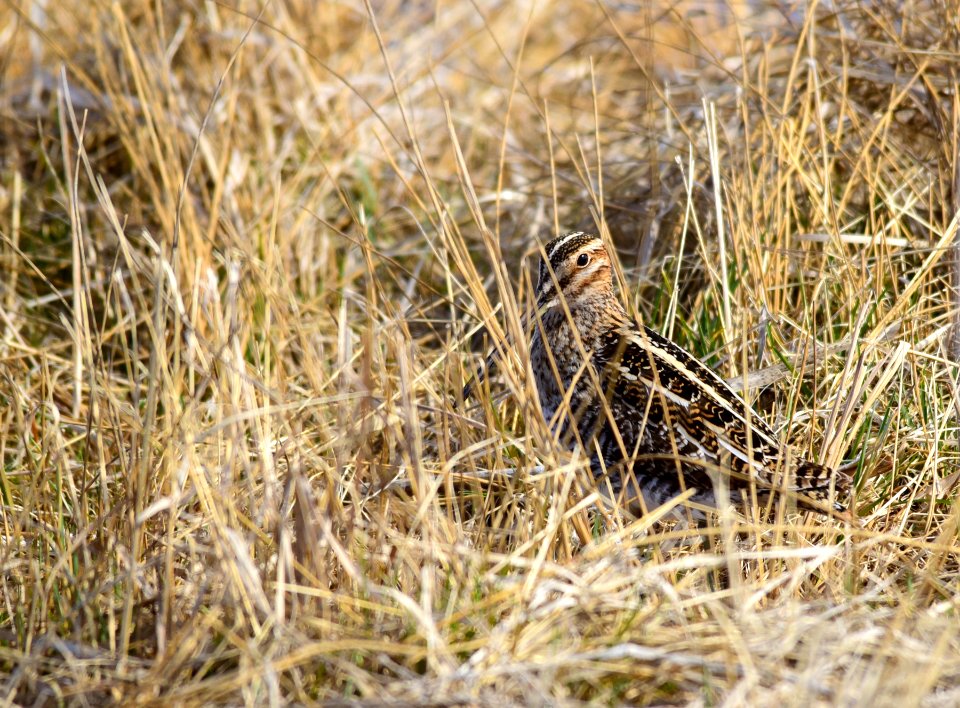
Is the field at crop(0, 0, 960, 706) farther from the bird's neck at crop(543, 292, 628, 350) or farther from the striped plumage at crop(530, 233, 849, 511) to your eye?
the bird's neck at crop(543, 292, 628, 350)

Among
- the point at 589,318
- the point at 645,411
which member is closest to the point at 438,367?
the point at 589,318

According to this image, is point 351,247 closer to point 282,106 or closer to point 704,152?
point 282,106

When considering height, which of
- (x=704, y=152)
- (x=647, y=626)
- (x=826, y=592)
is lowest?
Result: (x=826, y=592)

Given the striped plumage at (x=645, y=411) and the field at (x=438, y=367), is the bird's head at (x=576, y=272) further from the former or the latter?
the field at (x=438, y=367)

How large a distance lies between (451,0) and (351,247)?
274 centimetres

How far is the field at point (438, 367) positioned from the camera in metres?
2.88

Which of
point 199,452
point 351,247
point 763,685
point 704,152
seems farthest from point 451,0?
point 763,685

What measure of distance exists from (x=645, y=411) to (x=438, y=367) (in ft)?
3.78

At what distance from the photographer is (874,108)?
5379mm

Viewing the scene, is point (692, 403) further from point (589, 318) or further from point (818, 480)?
point (589, 318)

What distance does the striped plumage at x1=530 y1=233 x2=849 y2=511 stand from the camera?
11.9 feet

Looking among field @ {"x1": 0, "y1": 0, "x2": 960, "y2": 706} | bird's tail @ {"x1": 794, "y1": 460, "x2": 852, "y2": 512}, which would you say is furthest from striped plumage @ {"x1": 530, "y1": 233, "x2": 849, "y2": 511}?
field @ {"x1": 0, "y1": 0, "x2": 960, "y2": 706}

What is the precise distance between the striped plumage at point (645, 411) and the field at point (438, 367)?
14cm

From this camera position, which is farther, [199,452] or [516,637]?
[199,452]
